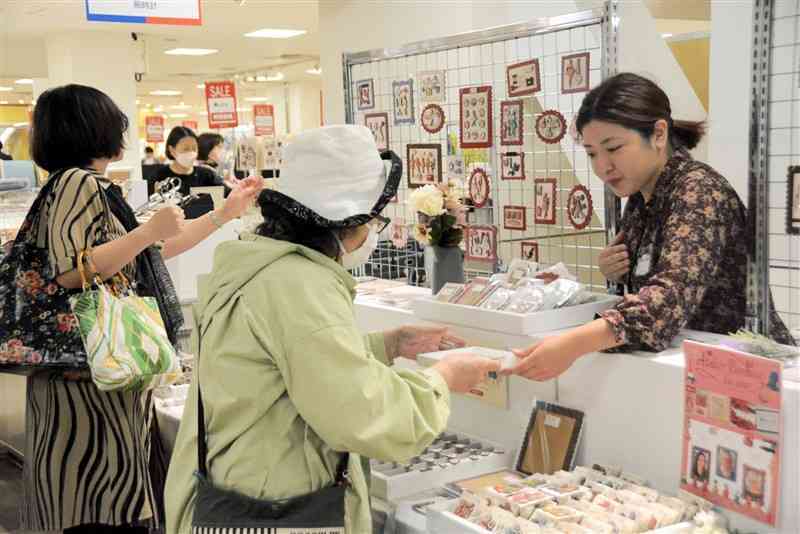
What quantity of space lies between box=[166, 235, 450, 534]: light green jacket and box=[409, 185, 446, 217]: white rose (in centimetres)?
109

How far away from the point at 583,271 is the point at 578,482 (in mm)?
2472

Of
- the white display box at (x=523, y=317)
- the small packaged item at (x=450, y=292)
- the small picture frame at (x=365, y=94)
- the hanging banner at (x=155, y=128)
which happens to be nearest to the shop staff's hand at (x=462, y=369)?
the white display box at (x=523, y=317)

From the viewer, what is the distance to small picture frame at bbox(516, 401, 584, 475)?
218 centimetres

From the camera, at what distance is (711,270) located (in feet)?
6.65

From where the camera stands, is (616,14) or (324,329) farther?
(616,14)

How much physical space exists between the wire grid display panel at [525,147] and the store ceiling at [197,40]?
5796 millimetres

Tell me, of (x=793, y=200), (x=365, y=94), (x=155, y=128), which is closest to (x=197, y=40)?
(x=155, y=128)

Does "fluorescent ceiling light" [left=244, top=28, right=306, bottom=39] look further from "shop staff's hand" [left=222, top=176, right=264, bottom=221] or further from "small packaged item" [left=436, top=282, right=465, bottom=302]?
"small packaged item" [left=436, top=282, right=465, bottom=302]

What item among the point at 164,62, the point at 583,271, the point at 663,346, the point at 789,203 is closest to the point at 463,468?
the point at 663,346

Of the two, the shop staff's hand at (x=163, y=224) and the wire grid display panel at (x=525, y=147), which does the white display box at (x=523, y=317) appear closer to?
the wire grid display panel at (x=525, y=147)

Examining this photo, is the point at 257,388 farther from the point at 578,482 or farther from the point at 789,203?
the point at 789,203

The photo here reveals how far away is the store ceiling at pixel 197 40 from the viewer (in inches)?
433

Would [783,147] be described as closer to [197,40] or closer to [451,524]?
[451,524]

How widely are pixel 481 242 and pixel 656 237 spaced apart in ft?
3.56
